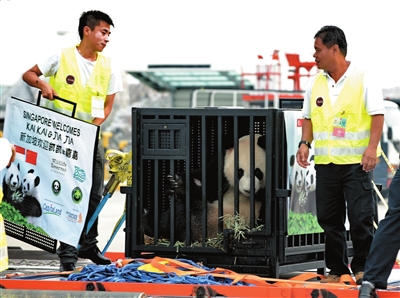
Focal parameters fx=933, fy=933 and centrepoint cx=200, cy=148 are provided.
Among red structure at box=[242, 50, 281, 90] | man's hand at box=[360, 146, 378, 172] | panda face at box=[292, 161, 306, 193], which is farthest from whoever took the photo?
red structure at box=[242, 50, 281, 90]

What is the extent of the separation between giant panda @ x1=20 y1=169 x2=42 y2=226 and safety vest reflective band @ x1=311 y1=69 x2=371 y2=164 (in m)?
2.23

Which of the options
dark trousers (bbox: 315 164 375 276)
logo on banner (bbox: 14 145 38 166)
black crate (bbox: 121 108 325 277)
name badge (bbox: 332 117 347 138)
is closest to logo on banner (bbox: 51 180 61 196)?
logo on banner (bbox: 14 145 38 166)

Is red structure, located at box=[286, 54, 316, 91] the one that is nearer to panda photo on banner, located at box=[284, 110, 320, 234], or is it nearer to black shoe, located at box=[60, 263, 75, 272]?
panda photo on banner, located at box=[284, 110, 320, 234]

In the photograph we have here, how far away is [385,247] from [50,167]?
2.78 m

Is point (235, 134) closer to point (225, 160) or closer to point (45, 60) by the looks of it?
point (225, 160)

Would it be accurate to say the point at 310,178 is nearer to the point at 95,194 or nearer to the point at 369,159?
the point at 369,159

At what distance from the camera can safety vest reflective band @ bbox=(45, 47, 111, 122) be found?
7734mm

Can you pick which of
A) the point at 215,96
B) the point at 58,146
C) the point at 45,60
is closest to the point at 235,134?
the point at 58,146

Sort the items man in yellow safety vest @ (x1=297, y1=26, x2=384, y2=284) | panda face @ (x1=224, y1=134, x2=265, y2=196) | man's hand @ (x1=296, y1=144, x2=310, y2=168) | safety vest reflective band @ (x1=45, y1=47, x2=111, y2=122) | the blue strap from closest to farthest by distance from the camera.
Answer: the blue strap → man in yellow safety vest @ (x1=297, y1=26, x2=384, y2=284) → man's hand @ (x1=296, y1=144, x2=310, y2=168) → panda face @ (x1=224, y1=134, x2=265, y2=196) → safety vest reflective band @ (x1=45, y1=47, x2=111, y2=122)

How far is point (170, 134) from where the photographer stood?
696 cm

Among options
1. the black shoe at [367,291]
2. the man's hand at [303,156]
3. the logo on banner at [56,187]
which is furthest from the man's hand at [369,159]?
the logo on banner at [56,187]

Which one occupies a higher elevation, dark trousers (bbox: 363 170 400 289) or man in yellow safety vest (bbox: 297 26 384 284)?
man in yellow safety vest (bbox: 297 26 384 284)

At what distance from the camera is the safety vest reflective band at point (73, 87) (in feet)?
25.4

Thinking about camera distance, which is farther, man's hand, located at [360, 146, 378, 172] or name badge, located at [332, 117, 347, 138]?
name badge, located at [332, 117, 347, 138]
